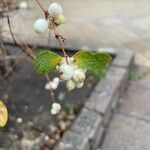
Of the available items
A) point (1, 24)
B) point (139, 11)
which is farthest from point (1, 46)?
point (139, 11)

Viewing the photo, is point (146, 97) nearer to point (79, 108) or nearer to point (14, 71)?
point (79, 108)

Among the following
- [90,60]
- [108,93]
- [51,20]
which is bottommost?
[108,93]

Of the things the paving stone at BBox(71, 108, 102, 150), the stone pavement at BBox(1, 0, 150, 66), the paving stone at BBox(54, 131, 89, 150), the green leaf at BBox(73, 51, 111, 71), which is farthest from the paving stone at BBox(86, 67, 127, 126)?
the green leaf at BBox(73, 51, 111, 71)

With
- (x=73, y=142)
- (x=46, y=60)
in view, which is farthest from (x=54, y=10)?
(x=73, y=142)

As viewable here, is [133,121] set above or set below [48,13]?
below

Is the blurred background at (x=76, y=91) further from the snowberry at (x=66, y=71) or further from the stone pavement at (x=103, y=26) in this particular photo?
the snowberry at (x=66, y=71)

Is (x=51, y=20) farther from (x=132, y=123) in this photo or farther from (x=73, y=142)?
(x=132, y=123)
